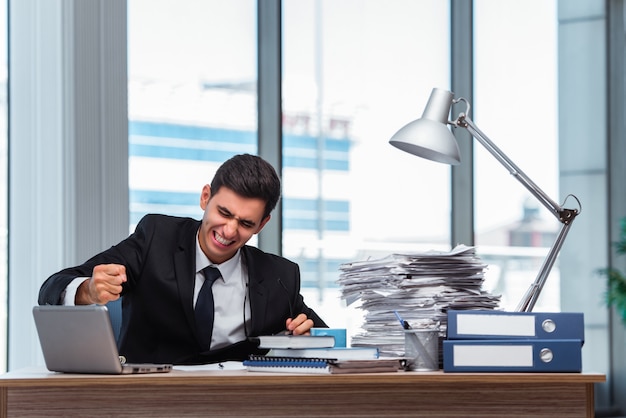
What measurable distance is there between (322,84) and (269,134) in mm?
408

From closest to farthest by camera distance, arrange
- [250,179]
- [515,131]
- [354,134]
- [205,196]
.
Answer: [250,179]
[205,196]
[354,134]
[515,131]

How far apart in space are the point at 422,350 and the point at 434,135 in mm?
670

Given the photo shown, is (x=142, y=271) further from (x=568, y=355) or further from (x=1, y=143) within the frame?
(x=1, y=143)

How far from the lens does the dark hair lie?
7.79 feet

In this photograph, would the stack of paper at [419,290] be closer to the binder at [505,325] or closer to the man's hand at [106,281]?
the binder at [505,325]

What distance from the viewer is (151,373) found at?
1813 millimetres

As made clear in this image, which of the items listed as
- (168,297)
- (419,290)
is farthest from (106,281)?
(419,290)

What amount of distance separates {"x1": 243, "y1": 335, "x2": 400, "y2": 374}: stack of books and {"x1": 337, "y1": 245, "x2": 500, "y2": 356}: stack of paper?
0.79 ft

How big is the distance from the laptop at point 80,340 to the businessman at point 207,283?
20.2 inches

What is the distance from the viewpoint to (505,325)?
1.92 m

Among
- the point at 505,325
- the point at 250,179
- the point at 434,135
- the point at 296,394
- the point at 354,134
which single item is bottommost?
the point at 296,394

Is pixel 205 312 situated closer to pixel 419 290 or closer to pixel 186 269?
pixel 186 269

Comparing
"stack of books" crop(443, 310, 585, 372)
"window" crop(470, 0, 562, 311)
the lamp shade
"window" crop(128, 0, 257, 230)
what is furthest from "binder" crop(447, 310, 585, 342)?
"window" crop(470, 0, 562, 311)

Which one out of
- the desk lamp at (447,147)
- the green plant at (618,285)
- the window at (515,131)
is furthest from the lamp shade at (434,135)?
the green plant at (618,285)
